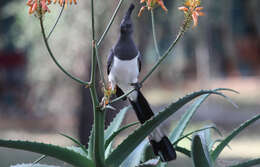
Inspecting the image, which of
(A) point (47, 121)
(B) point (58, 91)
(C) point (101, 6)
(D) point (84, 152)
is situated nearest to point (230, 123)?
(A) point (47, 121)

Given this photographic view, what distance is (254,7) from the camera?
11023 millimetres

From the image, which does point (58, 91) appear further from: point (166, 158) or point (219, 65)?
point (219, 65)

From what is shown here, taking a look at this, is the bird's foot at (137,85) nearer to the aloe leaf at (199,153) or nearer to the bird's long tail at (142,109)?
the bird's long tail at (142,109)

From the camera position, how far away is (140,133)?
1.38m

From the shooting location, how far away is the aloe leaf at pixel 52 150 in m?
1.28

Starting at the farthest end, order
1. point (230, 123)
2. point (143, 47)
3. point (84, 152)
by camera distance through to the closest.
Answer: point (230, 123)
point (143, 47)
point (84, 152)

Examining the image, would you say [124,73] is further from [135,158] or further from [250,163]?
[250,163]

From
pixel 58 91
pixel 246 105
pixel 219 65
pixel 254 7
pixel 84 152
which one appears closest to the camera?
pixel 84 152

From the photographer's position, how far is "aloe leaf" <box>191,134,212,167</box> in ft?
4.69

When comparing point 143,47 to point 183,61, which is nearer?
point 143,47

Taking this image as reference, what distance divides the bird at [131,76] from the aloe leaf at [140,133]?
11cm

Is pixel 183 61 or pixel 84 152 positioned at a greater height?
pixel 84 152

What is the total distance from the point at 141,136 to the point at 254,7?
1021 cm

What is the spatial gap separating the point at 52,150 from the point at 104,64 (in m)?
4.26
